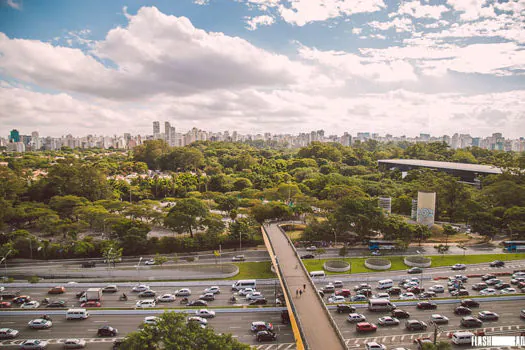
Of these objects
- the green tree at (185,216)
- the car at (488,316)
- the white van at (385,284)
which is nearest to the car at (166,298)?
the green tree at (185,216)

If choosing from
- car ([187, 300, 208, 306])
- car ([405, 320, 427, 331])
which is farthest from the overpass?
car ([405, 320, 427, 331])

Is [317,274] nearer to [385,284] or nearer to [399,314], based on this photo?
[385,284]

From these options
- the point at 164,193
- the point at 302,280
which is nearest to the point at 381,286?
the point at 302,280

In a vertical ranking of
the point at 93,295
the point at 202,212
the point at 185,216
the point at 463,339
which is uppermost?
the point at 202,212

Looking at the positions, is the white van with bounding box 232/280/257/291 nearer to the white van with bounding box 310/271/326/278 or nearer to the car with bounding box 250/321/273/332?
the white van with bounding box 310/271/326/278

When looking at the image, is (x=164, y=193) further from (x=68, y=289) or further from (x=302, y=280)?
(x=302, y=280)

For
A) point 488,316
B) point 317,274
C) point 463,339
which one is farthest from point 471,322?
point 317,274

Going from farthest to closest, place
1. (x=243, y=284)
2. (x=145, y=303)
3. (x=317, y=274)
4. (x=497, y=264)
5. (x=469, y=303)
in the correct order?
1. (x=497, y=264)
2. (x=317, y=274)
3. (x=243, y=284)
4. (x=145, y=303)
5. (x=469, y=303)

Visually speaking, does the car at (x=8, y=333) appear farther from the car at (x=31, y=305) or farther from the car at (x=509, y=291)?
the car at (x=509, y=291)
